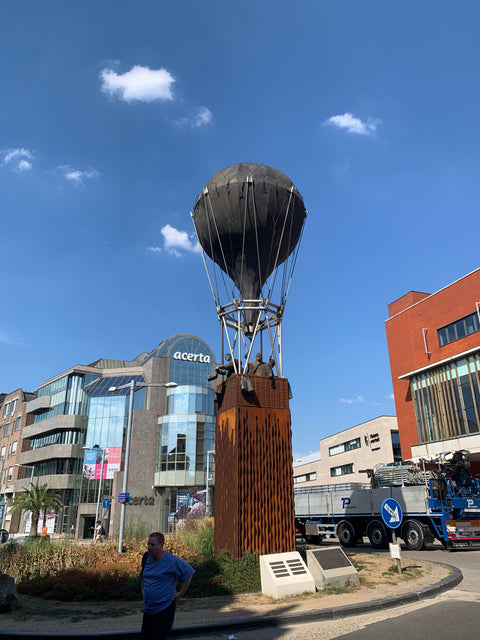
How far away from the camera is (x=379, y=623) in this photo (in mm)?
7566

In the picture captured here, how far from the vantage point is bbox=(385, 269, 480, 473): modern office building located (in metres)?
31.1

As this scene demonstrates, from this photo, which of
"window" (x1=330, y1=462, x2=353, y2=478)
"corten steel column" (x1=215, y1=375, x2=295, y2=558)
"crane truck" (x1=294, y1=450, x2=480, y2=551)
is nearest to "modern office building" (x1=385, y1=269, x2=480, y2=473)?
"crane truck" (x1=294, y1=450, x2=480, y2=551)

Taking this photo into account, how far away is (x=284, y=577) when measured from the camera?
32.2ft

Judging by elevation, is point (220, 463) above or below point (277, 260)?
below

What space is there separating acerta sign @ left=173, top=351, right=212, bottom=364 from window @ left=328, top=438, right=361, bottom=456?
20401 mm

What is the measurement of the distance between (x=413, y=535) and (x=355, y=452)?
40.7 m

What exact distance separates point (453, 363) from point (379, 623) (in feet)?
92.3

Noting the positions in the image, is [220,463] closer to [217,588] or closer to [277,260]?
[217,588]

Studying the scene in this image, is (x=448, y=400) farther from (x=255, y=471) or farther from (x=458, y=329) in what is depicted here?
(x=255, y=471)

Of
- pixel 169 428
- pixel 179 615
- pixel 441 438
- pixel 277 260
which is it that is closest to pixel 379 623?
pixel 179 615

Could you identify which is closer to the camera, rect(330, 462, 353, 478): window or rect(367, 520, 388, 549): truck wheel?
rect(367, 520, 388, 549): truck wheel

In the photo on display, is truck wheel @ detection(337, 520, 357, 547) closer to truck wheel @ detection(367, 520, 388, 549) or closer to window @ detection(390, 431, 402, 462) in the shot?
truck wheel @ detection(367, 520, 388, 549)

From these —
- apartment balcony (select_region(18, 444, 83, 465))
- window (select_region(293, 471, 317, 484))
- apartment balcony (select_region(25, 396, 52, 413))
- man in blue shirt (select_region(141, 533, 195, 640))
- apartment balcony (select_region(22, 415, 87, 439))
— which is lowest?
man in blue shirt (select_region(141, 533, 195, 640))

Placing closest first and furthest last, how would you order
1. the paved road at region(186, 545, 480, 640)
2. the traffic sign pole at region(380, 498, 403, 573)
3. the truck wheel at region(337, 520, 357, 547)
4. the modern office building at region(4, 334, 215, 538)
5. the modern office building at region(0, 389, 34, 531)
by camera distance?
1. the paved road at region(186, 545, 480, 640)
2. the traffic sign pole at region(380, 498, 403, 573)
3. the truck wheel at region(337, 520, 357, 547)
4. the modern office building at region(4, 334, 215, 538)
5. the modern office building at region(0, 389, 34, 531)
